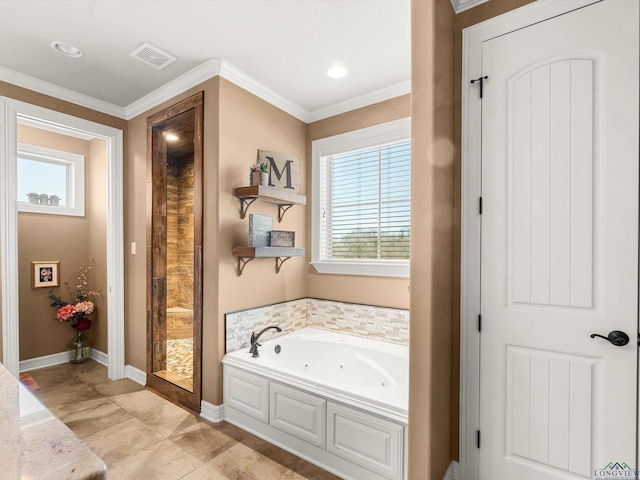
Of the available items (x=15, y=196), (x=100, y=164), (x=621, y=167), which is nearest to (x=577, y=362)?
(x=621, y=167)

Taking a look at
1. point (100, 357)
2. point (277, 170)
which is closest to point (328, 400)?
point (277, 170)

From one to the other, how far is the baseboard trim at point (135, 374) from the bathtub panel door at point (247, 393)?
1142 millimetres

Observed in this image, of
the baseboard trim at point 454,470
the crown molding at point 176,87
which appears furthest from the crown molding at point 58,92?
the baseboard trim at point 454,470

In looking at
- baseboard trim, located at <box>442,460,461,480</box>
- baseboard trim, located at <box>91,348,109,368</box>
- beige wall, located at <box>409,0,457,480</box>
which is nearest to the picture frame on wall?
baseboard trim, located at <box>91,348,109,368</box>

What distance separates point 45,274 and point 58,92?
2010mm

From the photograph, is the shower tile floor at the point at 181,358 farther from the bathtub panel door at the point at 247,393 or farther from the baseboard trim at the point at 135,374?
Answer: the bathtub panel door at the point at 247,393

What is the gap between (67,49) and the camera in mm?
2307

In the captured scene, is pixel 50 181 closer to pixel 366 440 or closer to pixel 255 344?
pixel 255 344

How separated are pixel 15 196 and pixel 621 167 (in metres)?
4.02

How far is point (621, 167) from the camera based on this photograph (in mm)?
1433

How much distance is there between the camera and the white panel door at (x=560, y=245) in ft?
4.68

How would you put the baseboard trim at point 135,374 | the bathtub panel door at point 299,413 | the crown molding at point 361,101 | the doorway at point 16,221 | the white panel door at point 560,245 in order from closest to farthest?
the white panel door at point 560,245 < the bathtub panel door at point 299,413 < the doorway at point 16,221 < the crown molding at point 361,101 < the baseboard trim at point 135,374

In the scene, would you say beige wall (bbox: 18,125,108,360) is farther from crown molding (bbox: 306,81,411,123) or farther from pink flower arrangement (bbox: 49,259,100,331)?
crown molding (bbox: 306,81,411,123)

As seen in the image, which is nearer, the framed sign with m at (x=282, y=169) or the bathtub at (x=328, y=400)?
the bathtub at (x=328, y=400)
